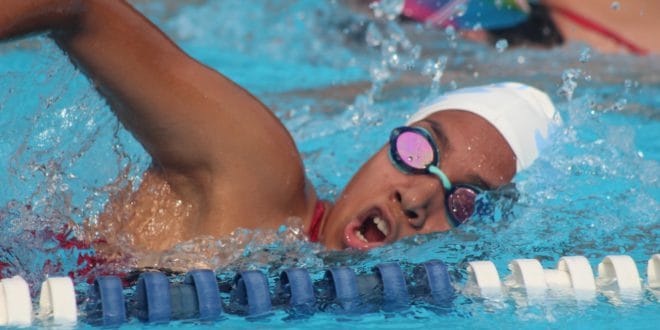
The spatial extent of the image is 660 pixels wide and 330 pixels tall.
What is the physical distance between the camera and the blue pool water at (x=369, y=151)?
2.21 meters

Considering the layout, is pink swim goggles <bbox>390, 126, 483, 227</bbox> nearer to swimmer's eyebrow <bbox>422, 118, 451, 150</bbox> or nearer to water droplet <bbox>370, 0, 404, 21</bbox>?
swimmer's eyebrow <bbox>422, 118, 451, 150</bbox>

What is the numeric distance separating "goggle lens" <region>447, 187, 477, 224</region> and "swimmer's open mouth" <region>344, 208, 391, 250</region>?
6.4 inches

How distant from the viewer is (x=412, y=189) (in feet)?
7.77

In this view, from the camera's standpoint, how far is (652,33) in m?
4.71

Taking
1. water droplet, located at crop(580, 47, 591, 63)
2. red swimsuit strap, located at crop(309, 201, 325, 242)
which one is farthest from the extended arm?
water droplet, located at crop(580, 47, 591, 63)

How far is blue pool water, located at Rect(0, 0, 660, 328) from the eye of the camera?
2211 mm

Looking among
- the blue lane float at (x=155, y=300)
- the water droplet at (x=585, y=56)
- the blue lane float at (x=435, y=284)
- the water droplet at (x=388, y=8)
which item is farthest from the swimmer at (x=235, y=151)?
the water droplet at (x=388, y=8)

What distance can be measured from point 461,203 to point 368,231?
0.23 m

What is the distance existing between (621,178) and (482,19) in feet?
6.10

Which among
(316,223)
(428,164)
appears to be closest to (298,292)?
(316,223)

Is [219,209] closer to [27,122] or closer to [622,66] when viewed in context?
[27,122]

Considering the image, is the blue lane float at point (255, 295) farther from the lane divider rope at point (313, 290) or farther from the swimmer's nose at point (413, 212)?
the swimmer's nose at point (413, 212)

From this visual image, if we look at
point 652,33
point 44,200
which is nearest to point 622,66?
point 652,33

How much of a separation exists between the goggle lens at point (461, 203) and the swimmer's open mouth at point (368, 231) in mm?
163
